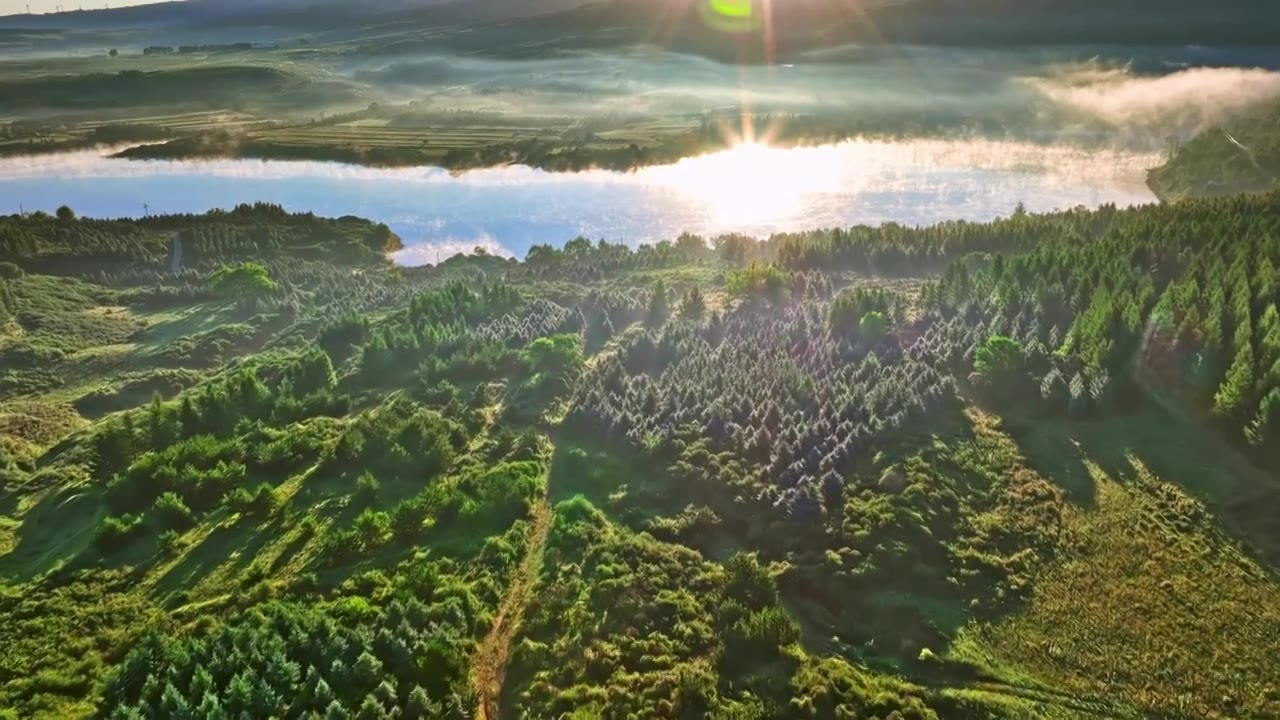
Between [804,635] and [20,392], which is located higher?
[20,392]

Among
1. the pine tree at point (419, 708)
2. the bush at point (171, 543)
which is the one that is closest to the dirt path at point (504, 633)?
the pine tree at point (419, 708)

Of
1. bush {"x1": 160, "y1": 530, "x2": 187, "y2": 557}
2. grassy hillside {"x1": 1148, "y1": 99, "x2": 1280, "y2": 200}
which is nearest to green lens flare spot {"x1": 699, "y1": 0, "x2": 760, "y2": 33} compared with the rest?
grassy hillside {"x1": 1148, "y1": 99, "x2": 1280, "y2": 200}

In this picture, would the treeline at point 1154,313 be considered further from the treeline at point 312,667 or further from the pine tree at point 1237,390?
the treeline at point 312,667

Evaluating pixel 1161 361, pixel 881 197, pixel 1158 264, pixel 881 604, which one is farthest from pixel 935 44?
pixel 881 604

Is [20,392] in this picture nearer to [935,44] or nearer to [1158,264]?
[1158,264]

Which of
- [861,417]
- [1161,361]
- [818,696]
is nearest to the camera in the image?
[818,696]
